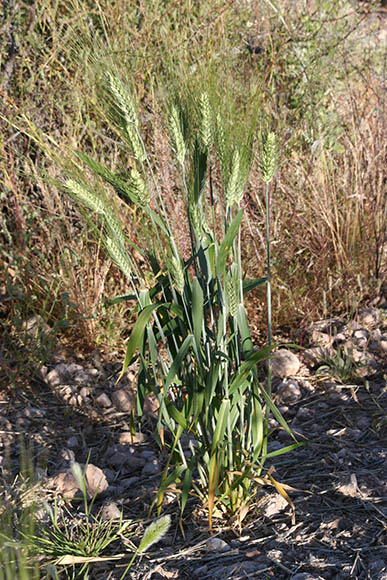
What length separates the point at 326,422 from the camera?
232cm

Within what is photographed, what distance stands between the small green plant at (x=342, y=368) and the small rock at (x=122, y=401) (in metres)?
0.79

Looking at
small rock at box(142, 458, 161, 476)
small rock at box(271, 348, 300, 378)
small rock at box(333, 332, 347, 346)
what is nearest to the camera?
small rock at box(142, 458, 161, 476)

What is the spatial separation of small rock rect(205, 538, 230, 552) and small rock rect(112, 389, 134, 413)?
95 cm

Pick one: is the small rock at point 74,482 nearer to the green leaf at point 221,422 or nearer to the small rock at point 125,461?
the small rock at point 125,461

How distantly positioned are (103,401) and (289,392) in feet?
2.49

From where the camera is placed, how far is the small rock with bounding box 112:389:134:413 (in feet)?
8.44

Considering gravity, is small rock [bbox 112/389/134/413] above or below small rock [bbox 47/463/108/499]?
below

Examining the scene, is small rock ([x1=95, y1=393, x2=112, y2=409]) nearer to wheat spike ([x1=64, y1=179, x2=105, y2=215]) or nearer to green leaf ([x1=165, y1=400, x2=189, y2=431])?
green leaf ([x1=165, y1=400, x2=189, y2=431])

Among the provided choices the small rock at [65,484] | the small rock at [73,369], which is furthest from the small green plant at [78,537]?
the small rock at [73,369]

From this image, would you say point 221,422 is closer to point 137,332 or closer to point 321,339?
point 137,332

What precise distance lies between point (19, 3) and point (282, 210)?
175cm

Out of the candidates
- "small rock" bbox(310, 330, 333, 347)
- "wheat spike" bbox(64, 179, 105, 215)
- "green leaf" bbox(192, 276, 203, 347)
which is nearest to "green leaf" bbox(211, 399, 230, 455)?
"green leaf" bbox(192, 276, 203, 347)

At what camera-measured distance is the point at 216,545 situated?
1666 millimetres

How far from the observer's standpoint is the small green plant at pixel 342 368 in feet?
8.29
